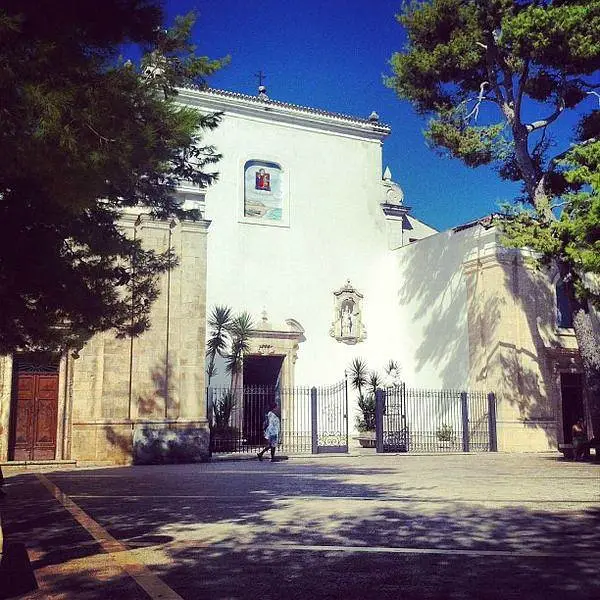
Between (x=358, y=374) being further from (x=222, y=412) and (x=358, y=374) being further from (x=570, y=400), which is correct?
(x=570, y=400)

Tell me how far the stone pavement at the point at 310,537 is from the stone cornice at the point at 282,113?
16693mm

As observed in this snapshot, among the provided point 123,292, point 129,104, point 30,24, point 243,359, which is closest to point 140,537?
point 129,104

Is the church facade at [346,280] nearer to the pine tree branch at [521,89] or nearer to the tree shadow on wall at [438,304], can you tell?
the tree shadow on wall at [438,304]

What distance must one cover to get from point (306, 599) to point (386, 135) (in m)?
27.0

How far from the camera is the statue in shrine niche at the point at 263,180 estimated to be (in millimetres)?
26641

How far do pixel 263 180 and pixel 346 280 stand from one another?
4.99 meters

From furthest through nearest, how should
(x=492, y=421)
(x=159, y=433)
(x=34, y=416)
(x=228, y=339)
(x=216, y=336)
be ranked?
(x=228, y=339) < (x=216, y=336) < (x=492, y=421) < (x=34, y=416) < (x=159, y=433)

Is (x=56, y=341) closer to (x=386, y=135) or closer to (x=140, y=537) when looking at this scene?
(x=140, y=537)

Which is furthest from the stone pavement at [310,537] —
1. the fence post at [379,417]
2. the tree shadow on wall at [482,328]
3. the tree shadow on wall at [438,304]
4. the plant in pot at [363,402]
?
the tree shadow on wall at [438,304]

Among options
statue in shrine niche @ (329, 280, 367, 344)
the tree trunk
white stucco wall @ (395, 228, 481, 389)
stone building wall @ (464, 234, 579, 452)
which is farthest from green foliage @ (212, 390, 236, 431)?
the tree trunk

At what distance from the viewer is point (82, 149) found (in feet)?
19.4

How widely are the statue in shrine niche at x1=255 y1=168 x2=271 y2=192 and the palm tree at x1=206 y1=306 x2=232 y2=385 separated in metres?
5.16

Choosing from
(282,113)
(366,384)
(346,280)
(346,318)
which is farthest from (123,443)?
(282,113)

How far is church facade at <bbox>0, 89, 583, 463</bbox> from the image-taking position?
23.7 meters
